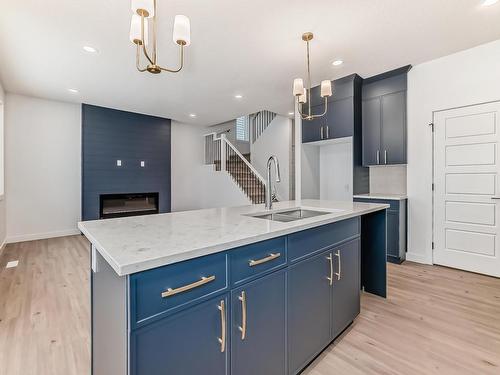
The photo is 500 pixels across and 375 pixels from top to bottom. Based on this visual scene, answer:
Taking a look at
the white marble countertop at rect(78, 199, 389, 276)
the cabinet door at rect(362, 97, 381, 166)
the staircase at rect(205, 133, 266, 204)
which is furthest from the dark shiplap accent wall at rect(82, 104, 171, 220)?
the cabinet door at rect(362, 97, 381, 166)

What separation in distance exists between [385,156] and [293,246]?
315 centimetres

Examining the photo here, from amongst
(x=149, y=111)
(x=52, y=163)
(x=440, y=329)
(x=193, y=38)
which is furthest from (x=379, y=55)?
(x=52, y=163)

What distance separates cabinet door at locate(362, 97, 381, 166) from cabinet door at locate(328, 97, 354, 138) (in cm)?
27

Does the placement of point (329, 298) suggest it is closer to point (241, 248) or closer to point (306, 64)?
point (241, 248)

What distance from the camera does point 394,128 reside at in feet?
12.5

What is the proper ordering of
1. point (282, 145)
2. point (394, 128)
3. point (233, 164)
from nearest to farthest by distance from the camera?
point (394, 128) → point (282, 145) → point (233, 164)

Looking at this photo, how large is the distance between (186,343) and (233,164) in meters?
6.13

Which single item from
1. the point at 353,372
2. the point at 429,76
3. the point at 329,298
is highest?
the point at 429,76

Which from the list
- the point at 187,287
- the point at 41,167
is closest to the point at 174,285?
the point at 187,287

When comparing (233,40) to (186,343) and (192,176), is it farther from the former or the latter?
(192,176)

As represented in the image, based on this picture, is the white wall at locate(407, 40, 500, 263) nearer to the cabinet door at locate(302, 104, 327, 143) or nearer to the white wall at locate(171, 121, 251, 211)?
the cabinet door at locate(302, 104, 327, 143)

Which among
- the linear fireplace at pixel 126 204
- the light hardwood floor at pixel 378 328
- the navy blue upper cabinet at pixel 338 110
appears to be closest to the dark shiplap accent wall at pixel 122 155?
the linear fireplace at pixel 126 204

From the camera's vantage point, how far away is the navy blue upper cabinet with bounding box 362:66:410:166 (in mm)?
3744

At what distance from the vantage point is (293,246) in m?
1.43
